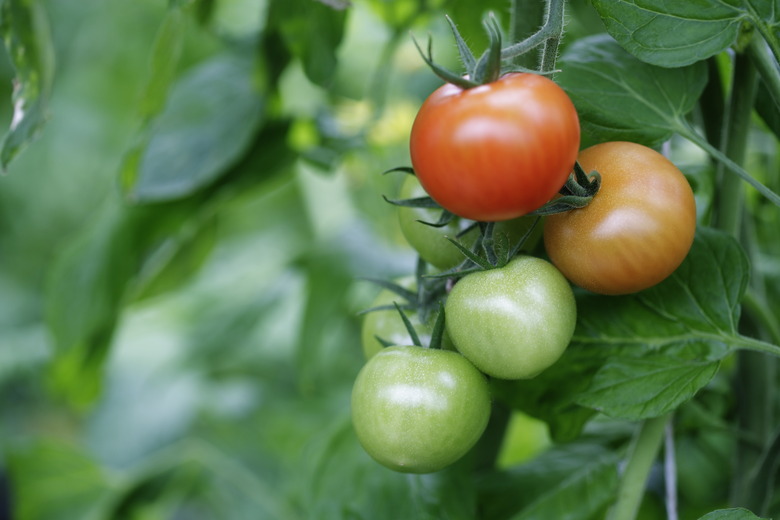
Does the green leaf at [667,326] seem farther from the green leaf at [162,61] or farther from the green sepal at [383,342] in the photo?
the green leaf at [162,61]

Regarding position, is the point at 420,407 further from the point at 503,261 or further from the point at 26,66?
the point at 26,66

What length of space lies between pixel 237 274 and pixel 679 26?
0.80 m

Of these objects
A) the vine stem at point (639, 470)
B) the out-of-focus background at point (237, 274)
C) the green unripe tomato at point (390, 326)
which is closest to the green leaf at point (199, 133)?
the out-of-focus background at point (237, 274)

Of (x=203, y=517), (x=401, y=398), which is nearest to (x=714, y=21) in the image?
(x=401, y=398)

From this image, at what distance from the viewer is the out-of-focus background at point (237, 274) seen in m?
0.49

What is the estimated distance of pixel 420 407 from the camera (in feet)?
0.95

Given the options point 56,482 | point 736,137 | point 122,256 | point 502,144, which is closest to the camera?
point 502,144

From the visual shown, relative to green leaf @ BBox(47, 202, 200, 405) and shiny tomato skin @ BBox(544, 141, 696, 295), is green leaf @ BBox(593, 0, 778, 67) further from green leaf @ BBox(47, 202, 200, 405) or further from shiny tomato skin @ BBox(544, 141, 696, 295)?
green leaf @ BBox(47, 202, 200, 405)

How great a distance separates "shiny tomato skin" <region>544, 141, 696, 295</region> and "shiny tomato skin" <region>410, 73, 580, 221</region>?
0.03 m

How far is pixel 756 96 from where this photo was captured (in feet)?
1.24

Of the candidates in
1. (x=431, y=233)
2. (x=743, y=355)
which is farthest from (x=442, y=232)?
(x=743, y=355)

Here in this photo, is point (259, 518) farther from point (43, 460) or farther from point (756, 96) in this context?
point (756, 96)

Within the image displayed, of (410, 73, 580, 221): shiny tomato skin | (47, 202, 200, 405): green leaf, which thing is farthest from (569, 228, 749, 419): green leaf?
(47, 202, 200, 405): green leaf

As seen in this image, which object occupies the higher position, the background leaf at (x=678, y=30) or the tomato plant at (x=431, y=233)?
the background leaf at (x=678, y=30)
